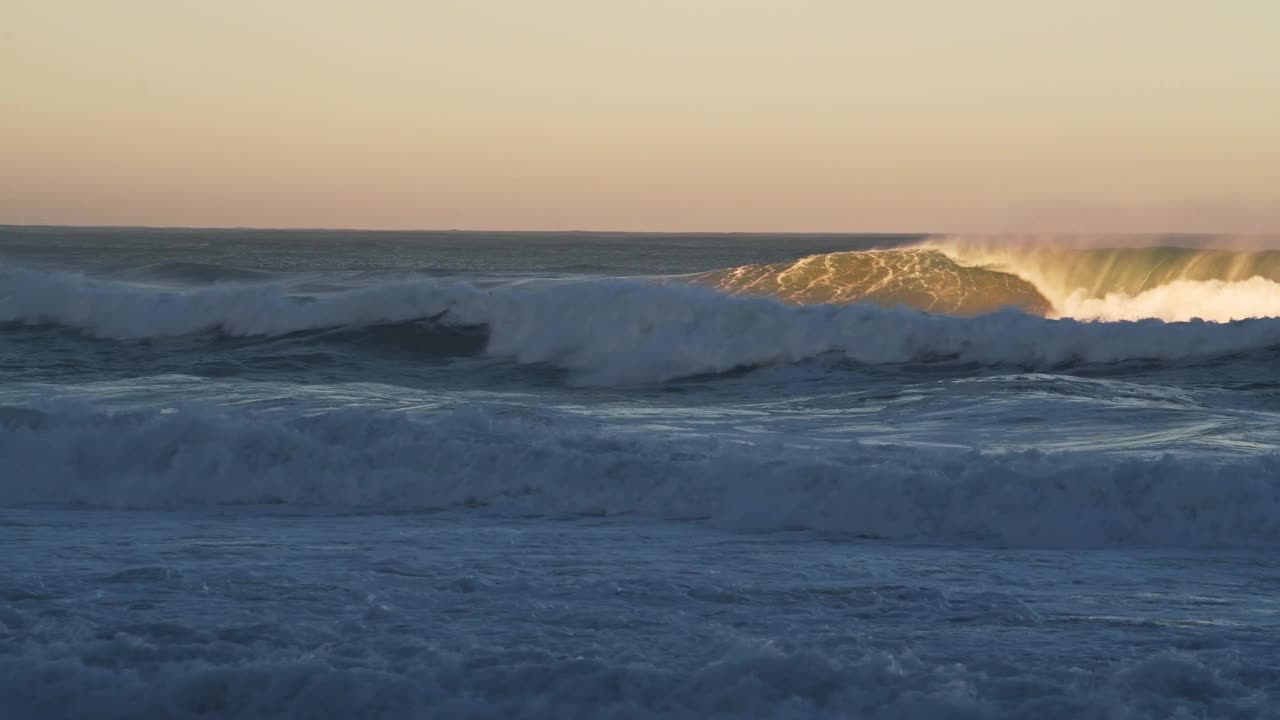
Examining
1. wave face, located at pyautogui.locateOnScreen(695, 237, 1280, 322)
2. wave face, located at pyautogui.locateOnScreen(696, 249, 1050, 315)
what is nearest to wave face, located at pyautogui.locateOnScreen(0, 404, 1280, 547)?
wave face, located at pyautogui.locateOnScreen(696, 249, 1050, 315)

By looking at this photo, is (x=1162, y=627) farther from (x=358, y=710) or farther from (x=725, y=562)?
(x=358, y=710)

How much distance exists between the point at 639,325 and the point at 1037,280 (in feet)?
28.4

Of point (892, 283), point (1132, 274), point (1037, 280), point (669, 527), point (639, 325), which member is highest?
point (1132, 274)

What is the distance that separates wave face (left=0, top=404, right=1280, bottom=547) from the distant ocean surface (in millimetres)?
25

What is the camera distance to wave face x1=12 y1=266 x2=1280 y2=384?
14.2 metres

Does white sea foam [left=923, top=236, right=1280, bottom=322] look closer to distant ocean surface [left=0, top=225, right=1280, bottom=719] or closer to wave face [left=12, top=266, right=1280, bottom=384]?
wave face [left=12, top=266, right=1280, bottom=384]

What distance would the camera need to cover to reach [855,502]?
695 cm

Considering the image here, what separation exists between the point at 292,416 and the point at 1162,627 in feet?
21.7

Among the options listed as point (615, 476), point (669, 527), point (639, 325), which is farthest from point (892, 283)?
point (669, 527)

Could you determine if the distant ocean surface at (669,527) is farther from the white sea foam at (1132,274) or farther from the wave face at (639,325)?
the white sea foam at (1132,274)

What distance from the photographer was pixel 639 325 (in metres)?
15.7

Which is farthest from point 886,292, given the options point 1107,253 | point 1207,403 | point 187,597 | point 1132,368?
point 187,597

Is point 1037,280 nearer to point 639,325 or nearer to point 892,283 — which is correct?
point 892,283

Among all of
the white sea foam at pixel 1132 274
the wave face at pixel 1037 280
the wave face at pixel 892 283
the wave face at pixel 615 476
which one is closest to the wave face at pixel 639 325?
the wave face at pixel 892 283
